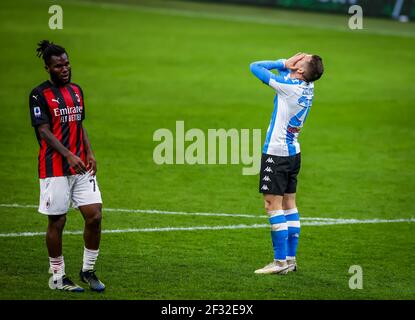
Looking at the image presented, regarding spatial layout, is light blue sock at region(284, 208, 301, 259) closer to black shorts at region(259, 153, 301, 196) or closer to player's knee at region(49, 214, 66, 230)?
black shorts at region(259, 153, 301, 196)

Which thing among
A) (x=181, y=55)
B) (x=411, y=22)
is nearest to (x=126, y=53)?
(x=181, y=55)

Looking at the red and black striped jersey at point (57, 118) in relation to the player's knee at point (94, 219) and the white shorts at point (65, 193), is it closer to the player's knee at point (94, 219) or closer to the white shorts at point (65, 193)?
the white shorts at point (65, 193)

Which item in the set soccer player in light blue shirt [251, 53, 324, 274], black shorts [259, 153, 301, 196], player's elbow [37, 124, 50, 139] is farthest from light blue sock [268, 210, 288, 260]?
player's elbow [37, 124, 50, 139]

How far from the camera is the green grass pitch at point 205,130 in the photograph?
35.2 ft

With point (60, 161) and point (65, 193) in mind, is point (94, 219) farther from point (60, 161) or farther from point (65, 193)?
point (60, 161)

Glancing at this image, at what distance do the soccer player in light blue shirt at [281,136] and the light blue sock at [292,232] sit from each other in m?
0.17

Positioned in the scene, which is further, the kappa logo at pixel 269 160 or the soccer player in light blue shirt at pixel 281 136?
the kappa logo at pixel 269 160

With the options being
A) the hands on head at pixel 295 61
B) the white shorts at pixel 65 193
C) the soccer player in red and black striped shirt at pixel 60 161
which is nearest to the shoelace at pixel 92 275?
the soccer player in red and black striped shirt at pixel 60 161

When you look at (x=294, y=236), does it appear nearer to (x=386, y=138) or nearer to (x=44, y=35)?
(x=386, y=138)

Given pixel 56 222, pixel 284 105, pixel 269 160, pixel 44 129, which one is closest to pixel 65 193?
pixel 56 222

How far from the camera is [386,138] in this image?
19438 millimetres

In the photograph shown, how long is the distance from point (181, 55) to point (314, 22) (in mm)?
7859

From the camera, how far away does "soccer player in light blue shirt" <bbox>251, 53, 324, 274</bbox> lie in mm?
10695

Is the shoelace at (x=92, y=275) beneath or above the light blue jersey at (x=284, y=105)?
beneath
